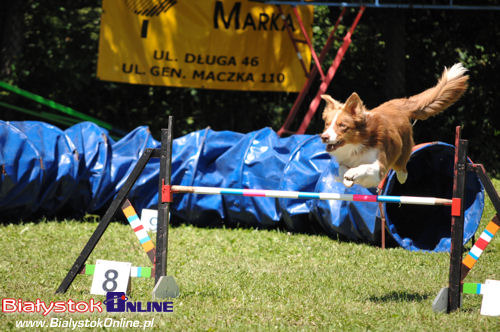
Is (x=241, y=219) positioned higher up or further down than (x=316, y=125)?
further down

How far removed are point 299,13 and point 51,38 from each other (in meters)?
5.47

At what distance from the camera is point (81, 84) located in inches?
517

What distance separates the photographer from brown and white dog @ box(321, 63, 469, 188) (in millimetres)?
3730

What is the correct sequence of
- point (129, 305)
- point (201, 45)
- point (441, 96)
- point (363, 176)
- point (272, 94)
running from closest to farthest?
point (363, 176) < point (441, 96) < point (129, 305) < point (201, 45) < point (272, 94)

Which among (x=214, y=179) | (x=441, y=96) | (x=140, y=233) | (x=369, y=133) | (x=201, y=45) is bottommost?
(x=140, y=233)

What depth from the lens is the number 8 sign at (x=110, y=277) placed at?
4648 mm

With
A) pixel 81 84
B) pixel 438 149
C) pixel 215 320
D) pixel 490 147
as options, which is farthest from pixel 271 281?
pixel 81 84

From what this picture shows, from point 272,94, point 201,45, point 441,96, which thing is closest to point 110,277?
point 441,96

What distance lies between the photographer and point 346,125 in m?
3.73

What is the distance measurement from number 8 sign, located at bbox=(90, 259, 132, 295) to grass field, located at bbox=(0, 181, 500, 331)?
10cm

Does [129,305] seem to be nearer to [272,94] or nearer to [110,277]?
[110,277]

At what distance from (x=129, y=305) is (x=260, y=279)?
1353 mm

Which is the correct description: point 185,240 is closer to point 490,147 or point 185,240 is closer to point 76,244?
point 76,244

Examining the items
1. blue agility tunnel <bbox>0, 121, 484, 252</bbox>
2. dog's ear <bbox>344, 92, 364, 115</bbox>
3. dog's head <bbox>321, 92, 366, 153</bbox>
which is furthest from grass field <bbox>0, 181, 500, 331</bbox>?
dog's ear <bbox>344, 92, 364, 115</bbox>
